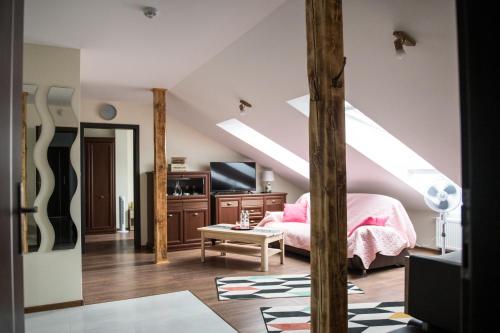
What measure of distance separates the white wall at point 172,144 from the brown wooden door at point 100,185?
2062 millimetres

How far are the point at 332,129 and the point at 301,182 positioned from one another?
5.51 metres

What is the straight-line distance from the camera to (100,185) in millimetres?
8445

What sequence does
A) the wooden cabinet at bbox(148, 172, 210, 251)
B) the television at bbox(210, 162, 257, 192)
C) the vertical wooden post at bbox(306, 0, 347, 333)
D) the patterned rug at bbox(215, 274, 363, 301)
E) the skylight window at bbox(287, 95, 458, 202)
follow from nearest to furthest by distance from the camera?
the vertical wooden post at bbox(306, 0, 347, 333)
the patterned rug at bbox(215, 274, 363, 301)
the skylight window at bbox(287, 95, 458, 202)
the wooden cabinet at bbox(148, 172, 210, 251)
the television at bbox(210, 162, 257, 192)

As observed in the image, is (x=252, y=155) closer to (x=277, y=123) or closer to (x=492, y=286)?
(x=277, y=123)

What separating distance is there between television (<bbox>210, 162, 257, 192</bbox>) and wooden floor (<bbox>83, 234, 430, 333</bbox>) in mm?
1399

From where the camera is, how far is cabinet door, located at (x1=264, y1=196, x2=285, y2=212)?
23.7ft

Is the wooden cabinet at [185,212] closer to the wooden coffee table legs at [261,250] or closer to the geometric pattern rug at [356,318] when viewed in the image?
the wooden coffee table legs at [261,250]

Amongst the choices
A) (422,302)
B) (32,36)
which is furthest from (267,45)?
(422,302)

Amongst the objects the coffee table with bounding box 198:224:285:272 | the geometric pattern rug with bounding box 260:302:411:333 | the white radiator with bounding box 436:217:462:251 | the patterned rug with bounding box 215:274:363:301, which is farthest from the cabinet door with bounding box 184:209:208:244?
the white radiator with bounding box 436:217:462:251

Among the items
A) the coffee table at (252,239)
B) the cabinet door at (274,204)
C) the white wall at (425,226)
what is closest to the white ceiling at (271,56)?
the white wall at (425,226)

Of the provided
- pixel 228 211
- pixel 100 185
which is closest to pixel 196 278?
pixel 228 211

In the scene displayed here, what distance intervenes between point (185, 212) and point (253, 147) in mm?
1637

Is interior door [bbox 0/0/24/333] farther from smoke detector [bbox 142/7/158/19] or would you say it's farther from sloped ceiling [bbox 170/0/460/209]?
sloped ceiling [bbox 170/0/460/209]

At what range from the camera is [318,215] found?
6.98ft
